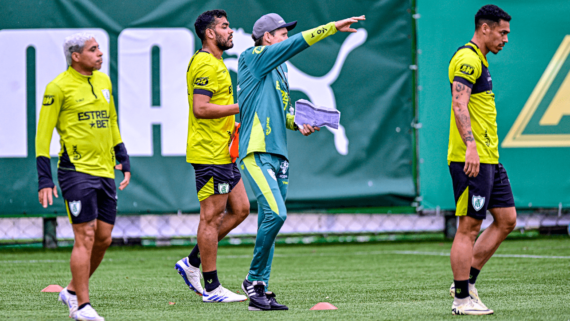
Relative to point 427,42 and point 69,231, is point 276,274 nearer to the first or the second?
point 427,42

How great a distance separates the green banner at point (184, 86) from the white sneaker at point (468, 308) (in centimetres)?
511

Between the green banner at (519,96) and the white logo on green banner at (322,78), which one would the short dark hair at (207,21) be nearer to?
the white logo on green banner at (322,78)

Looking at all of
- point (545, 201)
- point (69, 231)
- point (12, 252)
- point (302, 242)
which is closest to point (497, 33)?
point (545, 201)

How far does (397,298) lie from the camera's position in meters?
5.16

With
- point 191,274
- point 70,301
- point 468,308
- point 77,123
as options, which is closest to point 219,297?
point 191,274

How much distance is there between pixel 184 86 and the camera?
938 centimetres

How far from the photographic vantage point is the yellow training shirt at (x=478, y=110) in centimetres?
448

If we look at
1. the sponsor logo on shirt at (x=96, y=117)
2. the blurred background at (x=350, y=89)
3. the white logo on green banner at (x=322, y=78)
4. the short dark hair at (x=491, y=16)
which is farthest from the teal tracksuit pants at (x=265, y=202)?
the white logo on green banner at (x=322, y=78)

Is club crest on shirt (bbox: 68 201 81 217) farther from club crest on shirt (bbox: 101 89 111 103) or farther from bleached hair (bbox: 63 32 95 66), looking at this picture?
bleached hair (bbox: 63 32 95 66)

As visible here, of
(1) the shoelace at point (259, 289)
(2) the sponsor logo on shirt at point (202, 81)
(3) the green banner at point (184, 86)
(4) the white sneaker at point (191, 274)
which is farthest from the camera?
(3) the green banner at point (184, 86)

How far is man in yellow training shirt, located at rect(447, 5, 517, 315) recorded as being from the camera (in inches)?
172

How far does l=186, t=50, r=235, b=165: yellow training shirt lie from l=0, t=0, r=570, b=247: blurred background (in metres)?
4.05

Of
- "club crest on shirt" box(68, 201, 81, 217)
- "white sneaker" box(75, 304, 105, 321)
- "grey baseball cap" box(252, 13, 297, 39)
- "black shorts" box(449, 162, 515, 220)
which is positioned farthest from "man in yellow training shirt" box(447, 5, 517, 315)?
"club crest on shirt" box(68, 201, 81, 217)

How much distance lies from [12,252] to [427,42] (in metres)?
6.10
